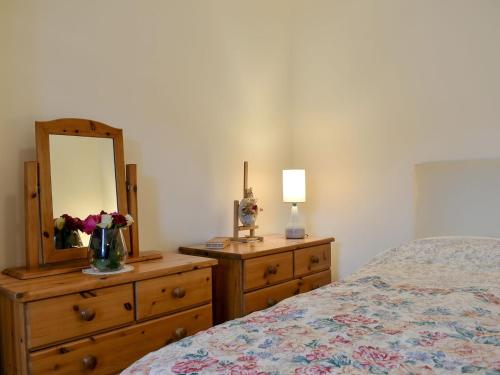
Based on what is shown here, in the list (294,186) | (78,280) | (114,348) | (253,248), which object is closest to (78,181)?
(78,280)

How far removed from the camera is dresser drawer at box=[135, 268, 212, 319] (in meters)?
1.83

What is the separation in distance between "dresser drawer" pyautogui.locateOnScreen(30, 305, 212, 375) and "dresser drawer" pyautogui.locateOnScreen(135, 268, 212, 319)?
0.05 m

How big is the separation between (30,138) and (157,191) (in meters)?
0.74

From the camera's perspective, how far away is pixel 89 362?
5.35 ft

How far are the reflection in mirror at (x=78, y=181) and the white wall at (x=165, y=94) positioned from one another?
0.16 m

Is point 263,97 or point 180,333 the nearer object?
point 180,333

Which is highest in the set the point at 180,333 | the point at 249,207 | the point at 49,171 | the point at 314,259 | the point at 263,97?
the point at 263,97

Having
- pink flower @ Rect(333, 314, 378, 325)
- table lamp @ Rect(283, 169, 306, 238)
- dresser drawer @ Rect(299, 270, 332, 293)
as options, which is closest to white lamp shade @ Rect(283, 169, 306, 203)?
table lamp @ Rect(283, 169, 306, 238)

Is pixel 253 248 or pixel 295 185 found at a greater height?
pixel 295 185

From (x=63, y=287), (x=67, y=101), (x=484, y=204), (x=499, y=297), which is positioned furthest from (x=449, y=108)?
(x=63, y=287)

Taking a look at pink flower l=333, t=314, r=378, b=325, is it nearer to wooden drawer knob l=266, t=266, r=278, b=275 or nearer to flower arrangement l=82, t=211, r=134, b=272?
flower arrangement l=82, t=211, r=134, b=272

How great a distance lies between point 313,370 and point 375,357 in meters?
0.19

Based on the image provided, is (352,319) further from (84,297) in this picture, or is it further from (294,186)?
(294,186)

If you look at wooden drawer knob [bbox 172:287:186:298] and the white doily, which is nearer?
the white doily
